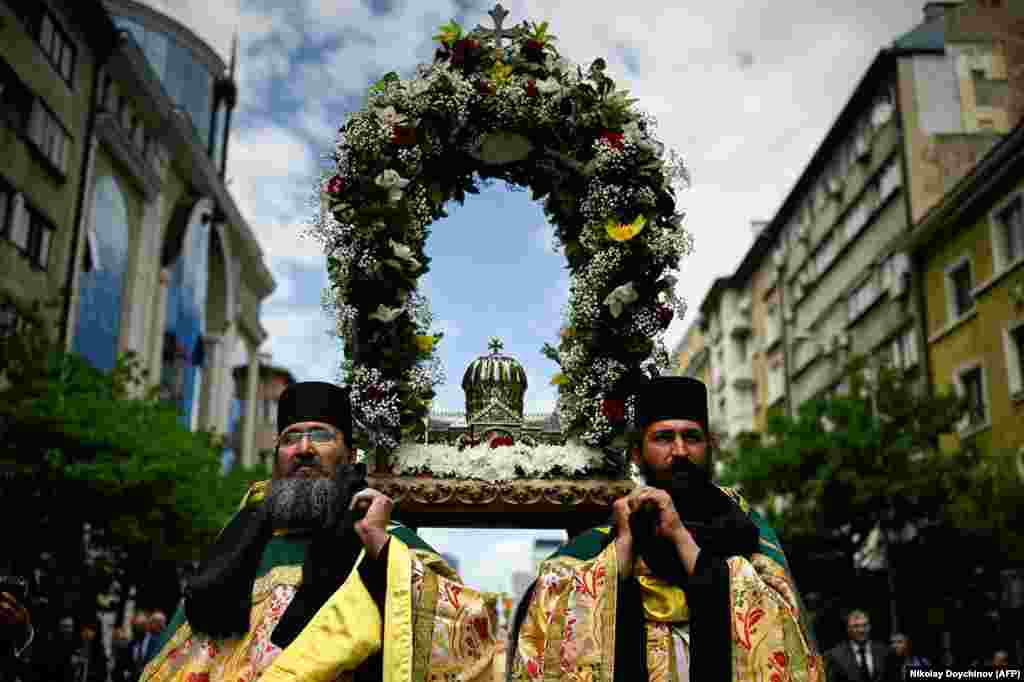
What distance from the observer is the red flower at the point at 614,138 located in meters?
6.13

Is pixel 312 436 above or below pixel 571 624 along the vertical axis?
above

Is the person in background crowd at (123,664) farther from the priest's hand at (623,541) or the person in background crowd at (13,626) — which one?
the priest's hand at (623,541)

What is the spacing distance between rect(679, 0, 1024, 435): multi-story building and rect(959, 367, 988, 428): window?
2.55m

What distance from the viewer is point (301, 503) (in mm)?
4184

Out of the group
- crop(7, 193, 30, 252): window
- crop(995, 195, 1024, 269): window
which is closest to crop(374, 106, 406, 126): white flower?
crop(7, 193, 30, 252): window

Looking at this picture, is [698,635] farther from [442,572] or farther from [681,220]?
[681,220]

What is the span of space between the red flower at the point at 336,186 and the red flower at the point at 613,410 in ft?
6.00

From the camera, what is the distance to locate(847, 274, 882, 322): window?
1338 inches

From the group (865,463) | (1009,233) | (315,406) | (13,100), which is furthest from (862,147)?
(315,406)

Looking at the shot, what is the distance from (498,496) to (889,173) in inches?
1186

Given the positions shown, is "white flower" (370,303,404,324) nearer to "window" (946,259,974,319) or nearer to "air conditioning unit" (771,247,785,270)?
"window" (946,259,974,319)

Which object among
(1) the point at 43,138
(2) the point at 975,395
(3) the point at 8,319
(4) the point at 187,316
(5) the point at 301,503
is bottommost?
(5) the point at 301,503

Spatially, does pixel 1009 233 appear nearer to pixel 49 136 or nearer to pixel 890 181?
pixel 890 181

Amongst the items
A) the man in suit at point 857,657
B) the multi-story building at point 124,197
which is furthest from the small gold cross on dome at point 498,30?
the multi-story building at point 124,197
